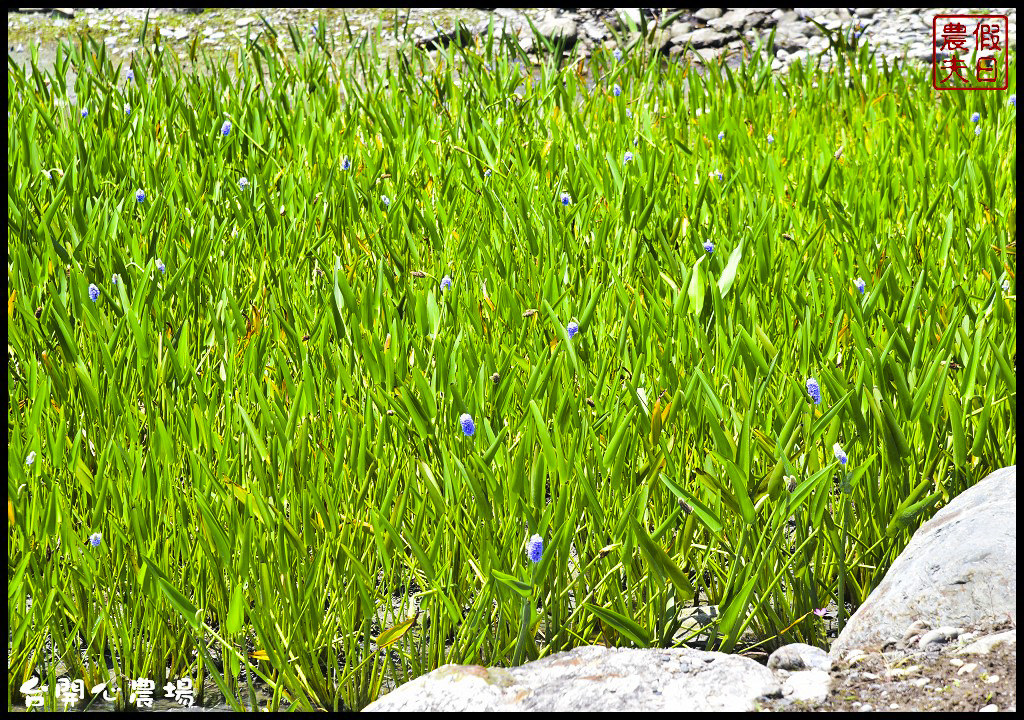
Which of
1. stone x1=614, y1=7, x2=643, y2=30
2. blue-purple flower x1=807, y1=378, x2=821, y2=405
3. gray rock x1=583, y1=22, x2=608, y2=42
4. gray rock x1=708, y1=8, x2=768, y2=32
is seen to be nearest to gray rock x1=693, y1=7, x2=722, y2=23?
gray rock x1=708, y1=8, x2=768, y2=32

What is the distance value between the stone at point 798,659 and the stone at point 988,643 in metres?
0.18

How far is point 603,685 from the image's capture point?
4.16 ft

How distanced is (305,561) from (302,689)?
0.60 ft

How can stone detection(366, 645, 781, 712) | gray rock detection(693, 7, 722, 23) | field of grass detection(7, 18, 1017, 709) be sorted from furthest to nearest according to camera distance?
gray rock detection(693, 7, 722, 23) → field of grass detection(7, 18, 1017, 709) → stone detection(366, 645, 781, 712)

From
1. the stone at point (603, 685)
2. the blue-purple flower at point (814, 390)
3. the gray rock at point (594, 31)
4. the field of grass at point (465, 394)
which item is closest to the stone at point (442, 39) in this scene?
the gray rock at point (594, 31)

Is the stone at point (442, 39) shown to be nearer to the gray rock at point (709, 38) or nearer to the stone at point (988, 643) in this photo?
the gray rock at point (709, 38)

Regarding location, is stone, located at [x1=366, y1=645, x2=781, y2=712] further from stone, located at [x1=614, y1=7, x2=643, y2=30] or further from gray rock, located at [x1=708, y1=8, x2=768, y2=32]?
gray rock, located at [x1=708, y1=8, x2=768, y2=32]

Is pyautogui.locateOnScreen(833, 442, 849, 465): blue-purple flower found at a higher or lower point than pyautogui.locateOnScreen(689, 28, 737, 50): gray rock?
lower

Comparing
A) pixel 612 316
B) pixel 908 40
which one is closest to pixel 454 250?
pixel 612 316

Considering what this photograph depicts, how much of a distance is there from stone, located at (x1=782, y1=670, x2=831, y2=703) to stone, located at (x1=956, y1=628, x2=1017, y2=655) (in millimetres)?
193

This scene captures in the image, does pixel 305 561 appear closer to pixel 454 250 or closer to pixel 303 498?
pixel 303 498

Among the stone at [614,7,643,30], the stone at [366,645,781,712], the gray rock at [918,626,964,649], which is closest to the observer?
the stone at [366,645,781,712]

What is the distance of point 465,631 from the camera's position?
56.8 inches

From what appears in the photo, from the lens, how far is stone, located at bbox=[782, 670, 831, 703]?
126 centimetres
